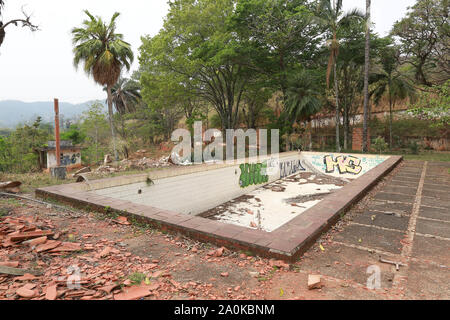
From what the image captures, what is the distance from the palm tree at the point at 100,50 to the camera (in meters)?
15.4

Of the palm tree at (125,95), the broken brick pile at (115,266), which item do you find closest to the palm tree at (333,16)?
the broken brick pile at (115,266)

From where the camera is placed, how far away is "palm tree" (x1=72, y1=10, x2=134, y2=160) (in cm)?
1538

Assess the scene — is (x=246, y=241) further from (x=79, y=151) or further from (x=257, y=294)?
(x=79, y=151)

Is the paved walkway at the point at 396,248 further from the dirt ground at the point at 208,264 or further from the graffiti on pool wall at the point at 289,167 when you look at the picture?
the graffiti on pool wall at the point at 289,167

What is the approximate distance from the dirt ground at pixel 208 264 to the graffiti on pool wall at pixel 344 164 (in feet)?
32.1

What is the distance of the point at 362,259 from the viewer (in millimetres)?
2732

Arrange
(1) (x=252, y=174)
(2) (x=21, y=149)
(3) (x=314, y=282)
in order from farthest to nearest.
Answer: (2) (x=21, y=149)
(1) (x=252, y=174)
(3) (x=314, y=282)

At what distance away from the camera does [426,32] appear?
12.7 metres

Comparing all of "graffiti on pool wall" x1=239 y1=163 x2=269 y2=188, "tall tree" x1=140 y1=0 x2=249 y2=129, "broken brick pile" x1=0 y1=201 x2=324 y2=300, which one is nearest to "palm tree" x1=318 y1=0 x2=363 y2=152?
"tall tree" x1=140 y1=0 x2=249 y2=129

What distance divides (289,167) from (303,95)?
5154 millimetres

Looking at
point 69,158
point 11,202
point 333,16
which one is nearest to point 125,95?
point 69,158

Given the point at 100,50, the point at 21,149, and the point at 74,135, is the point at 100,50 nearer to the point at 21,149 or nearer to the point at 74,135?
the point at 21,149

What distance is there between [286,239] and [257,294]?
2.99ft
